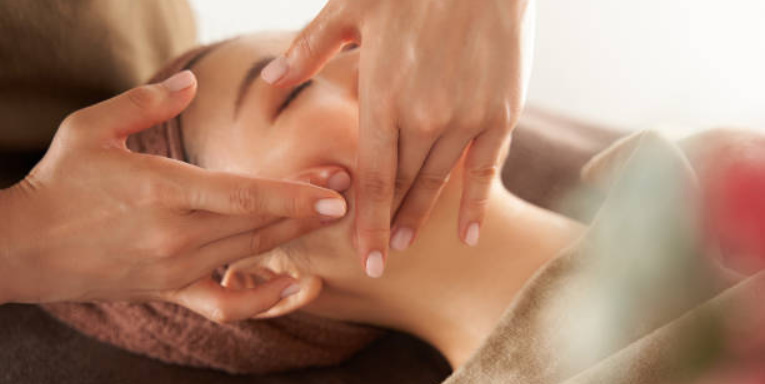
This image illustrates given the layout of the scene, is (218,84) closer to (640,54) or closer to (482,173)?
(482,173)

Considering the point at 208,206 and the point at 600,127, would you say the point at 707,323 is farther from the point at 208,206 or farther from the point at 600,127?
the point at 600,127

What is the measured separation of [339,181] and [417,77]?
0.15 meters

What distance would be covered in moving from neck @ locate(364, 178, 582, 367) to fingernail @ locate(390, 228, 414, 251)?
42 millimetres

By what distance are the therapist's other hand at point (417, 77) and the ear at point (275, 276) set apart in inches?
4.8

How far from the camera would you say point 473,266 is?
823 mm

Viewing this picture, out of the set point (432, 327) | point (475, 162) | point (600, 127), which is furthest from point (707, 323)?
point (600, 127)

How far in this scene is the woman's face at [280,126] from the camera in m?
0.74

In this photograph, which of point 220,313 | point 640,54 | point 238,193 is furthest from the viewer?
point 640,54

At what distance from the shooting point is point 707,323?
0.51 meters

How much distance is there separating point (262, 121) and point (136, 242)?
20cm

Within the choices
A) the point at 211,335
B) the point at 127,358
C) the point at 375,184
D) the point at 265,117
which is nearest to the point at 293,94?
the point at 265,117

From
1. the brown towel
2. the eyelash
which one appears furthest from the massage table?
the eyelash

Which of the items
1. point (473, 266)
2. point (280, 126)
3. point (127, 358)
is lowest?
point (127, 358)

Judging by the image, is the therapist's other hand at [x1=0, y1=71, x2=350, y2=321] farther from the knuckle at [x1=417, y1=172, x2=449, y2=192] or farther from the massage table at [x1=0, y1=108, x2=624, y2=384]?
the massage table at [x1=0, y1=108, x2=624, y2=384]
